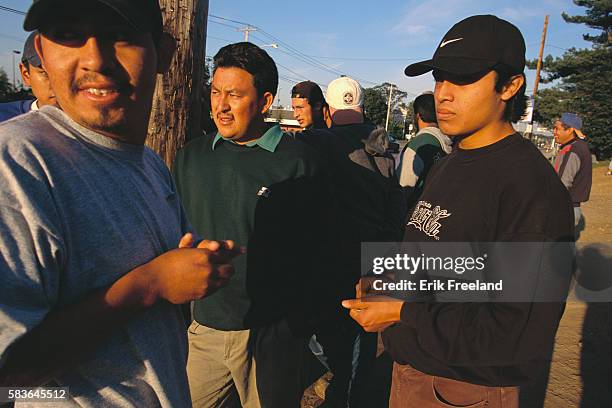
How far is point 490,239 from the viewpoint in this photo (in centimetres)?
146

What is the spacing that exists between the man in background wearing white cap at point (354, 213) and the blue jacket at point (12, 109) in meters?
2.22

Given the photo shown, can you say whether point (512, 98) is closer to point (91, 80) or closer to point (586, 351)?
point (91, 80)

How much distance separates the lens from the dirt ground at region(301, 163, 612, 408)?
3.55m

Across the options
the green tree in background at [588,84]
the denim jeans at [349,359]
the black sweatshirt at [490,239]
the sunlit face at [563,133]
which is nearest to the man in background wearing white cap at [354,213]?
the denim jeans at [349,359]

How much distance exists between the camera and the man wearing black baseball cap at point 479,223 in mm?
1335

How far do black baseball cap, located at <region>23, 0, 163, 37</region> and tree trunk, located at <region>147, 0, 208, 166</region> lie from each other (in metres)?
1.38

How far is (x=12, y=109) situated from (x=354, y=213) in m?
2.79

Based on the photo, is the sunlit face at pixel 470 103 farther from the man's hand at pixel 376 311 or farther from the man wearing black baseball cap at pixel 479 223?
the man's hand at pixel 376 311

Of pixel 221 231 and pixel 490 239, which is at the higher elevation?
pixel 490 239

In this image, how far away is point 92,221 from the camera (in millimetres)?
956

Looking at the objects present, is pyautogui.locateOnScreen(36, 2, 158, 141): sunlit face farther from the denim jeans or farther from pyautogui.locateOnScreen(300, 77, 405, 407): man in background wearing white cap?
the denim jeans

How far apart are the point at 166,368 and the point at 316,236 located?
4.64 ft

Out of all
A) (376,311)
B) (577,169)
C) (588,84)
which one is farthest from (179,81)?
(588,84)

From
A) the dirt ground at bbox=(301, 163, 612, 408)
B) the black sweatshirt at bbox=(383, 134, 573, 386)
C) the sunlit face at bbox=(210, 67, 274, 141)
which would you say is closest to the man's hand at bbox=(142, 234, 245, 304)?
the black sweatshirt at bbox=(383, 134, 573, 386)
